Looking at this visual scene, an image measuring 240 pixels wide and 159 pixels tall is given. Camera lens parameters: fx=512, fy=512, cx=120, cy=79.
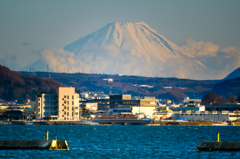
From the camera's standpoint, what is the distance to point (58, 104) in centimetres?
15900

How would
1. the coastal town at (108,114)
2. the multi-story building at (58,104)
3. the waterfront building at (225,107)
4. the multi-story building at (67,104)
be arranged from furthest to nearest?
the waterfront building at (225,107), the coastal town at (108,114), the multi-story building at (67,104), the multi-story building at (58,104)

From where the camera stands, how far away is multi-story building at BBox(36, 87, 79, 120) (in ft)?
521

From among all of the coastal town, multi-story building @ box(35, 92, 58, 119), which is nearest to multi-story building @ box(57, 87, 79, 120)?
the coastal town

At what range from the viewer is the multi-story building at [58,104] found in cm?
15875

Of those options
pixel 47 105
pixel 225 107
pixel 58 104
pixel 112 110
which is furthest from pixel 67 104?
pixel 225 107

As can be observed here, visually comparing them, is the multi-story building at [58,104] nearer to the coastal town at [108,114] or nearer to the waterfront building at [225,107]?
the coastal town at [108,114]

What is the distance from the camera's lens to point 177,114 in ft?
611

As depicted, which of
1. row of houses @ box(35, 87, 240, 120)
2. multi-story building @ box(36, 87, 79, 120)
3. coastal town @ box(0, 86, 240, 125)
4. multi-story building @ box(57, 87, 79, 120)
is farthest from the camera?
row of houses @ box(35, 87, 240, 120)

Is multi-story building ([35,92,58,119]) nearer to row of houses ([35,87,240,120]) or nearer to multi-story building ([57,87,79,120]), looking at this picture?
row of houses ([35,87,240,120])

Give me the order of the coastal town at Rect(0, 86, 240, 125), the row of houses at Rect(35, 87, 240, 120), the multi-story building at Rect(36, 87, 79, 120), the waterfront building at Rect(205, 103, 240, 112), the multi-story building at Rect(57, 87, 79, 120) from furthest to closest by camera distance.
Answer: the waterfront building at Rect(205, 103, 240, 112), the row of houses at Rect(35, 87, 240, 120), the coastal town at Rect(0, 86, 240, 125), the multi-story building at Rect(57, 87, 79, 120), the multi-story building at Rect(36, 87, 79, 120)

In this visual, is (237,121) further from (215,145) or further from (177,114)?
(215,145)

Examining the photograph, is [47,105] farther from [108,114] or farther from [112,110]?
[112,110]

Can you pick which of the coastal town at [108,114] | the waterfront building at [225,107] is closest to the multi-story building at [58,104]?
the coastal town at [108,114]

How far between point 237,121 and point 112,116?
138 ft
